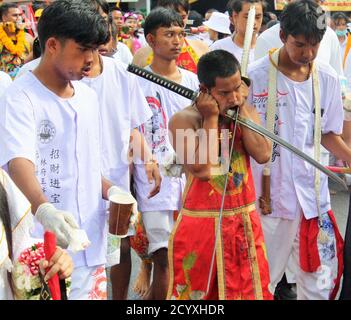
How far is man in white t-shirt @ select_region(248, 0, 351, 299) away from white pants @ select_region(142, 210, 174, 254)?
28.6 inches

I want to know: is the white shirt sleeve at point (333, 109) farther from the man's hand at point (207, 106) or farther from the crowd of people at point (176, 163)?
the man's hand at point (207, 106)

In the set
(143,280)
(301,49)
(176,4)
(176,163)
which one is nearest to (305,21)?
(301,49)

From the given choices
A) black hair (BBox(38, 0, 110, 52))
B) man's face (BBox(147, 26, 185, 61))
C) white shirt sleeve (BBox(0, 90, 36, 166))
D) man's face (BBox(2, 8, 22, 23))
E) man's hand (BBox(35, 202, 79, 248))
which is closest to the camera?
man's hand (BBox(35, 202, 79, 248))

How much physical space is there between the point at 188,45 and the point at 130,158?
6.21ft

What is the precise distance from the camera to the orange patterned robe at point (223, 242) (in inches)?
151

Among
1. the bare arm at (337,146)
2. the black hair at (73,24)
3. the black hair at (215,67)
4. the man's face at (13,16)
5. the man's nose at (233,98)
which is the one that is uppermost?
the black hair at (73,24)

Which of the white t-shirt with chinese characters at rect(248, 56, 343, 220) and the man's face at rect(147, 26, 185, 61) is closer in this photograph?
the white t-shirt with chinese characters at rect(248, 56, 343, 220)

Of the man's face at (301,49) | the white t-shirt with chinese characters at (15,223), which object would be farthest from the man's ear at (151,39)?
the white t-shirt with chinese characters at (15,223)

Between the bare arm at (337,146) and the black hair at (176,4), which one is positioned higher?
the black hair at (176,4)

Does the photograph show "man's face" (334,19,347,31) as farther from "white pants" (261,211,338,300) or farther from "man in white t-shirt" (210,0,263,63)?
"white pants" (261,211,338,300)

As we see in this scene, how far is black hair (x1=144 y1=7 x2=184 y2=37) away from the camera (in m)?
5.41

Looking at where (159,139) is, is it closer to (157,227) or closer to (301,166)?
(157,227)

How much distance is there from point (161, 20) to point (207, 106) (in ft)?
5.97

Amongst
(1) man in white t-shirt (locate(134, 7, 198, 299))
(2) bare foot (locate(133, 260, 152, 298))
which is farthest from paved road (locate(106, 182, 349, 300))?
(1) man in white t-shirt (locate(134, 7, 198, 299))
